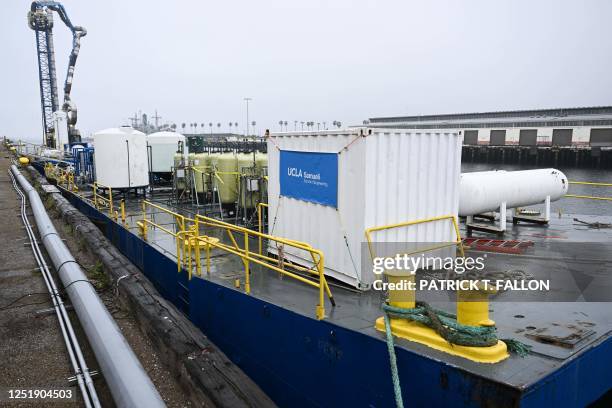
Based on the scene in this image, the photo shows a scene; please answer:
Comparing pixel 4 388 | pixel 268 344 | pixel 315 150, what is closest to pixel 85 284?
pixel 4 388

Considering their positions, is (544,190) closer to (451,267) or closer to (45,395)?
(451,267)

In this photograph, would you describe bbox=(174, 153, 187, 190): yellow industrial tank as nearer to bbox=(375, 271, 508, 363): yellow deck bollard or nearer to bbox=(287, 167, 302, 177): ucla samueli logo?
bbox=(287, 167, 302, 177): ucla samueli logo

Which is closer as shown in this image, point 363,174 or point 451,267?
point 363,174

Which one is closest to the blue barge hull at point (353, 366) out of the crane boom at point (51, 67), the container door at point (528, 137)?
the crane boom at point (51, 67)

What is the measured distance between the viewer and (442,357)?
4277 millimetres

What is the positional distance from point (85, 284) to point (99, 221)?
9116mm

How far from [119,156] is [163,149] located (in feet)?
14.7

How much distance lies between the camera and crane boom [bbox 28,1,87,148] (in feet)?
152

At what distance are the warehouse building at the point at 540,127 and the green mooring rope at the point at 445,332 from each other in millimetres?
62532

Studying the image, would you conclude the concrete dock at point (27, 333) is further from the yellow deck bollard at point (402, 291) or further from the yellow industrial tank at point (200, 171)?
the yellow industrial tank at point (200, 171)

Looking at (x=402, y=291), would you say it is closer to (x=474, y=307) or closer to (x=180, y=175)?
(x=474, y=307)

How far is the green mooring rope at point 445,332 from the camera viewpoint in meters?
4.16

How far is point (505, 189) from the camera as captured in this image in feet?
32.8

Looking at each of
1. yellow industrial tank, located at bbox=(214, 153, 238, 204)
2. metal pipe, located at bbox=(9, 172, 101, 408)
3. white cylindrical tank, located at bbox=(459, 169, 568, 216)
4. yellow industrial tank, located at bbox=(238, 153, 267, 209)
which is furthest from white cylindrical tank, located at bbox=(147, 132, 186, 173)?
white cylindrical tank, located at bbox=(459, 169, 568, 216)
